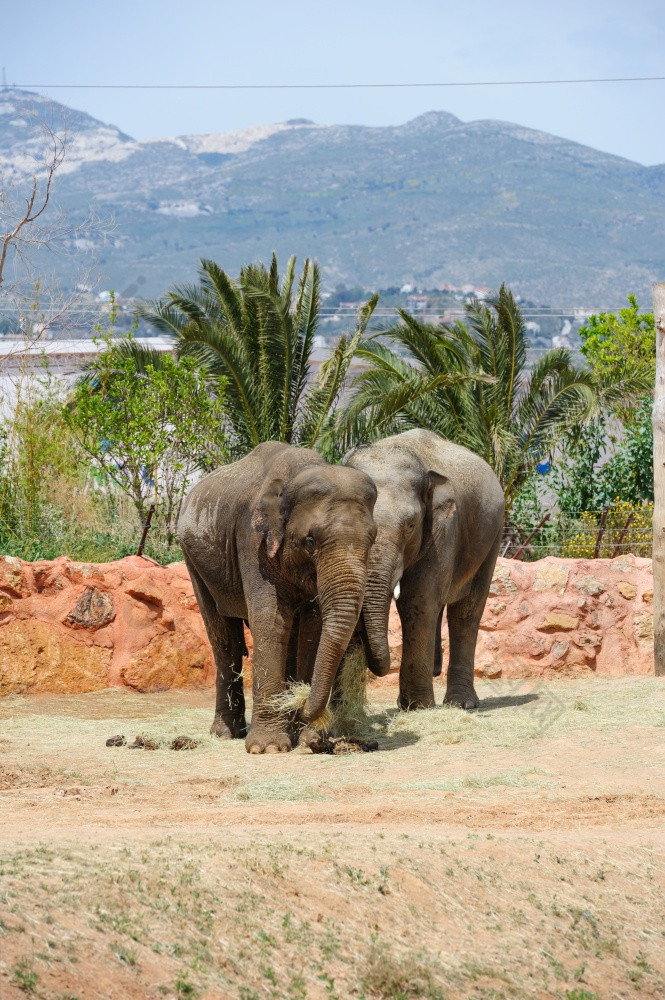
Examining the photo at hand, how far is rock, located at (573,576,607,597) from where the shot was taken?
50.6 ft

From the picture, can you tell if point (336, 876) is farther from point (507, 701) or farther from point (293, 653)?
point (507, 701)

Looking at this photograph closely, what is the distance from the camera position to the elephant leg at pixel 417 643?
11.5 metres

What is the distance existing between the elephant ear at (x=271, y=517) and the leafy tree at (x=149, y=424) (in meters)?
8.09

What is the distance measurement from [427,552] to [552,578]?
14.2ft

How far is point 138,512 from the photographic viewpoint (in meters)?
18.9

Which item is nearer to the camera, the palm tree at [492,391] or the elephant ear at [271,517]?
the elephant ear at [271,517]

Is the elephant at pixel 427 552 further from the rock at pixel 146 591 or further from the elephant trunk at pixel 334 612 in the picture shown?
the rock at pixel 146 591

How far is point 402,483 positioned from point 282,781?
3191 mm

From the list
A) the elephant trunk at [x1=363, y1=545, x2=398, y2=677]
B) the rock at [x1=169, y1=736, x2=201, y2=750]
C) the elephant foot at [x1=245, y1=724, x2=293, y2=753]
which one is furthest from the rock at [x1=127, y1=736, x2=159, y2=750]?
the elephant trunk at [x1=363, y1=545, x2=398, y2=677]

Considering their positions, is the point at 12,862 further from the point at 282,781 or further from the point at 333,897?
the point at 282,781

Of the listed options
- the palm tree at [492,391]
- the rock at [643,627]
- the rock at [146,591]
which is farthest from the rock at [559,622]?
the palm tree at [492,391]

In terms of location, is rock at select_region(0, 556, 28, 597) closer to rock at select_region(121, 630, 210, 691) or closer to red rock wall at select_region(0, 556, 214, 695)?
red rock wall at select_region(0, 556, 214, 695)

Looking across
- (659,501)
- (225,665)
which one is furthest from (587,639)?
(225,665)

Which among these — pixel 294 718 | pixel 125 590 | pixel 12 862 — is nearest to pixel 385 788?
pixel 294 718
